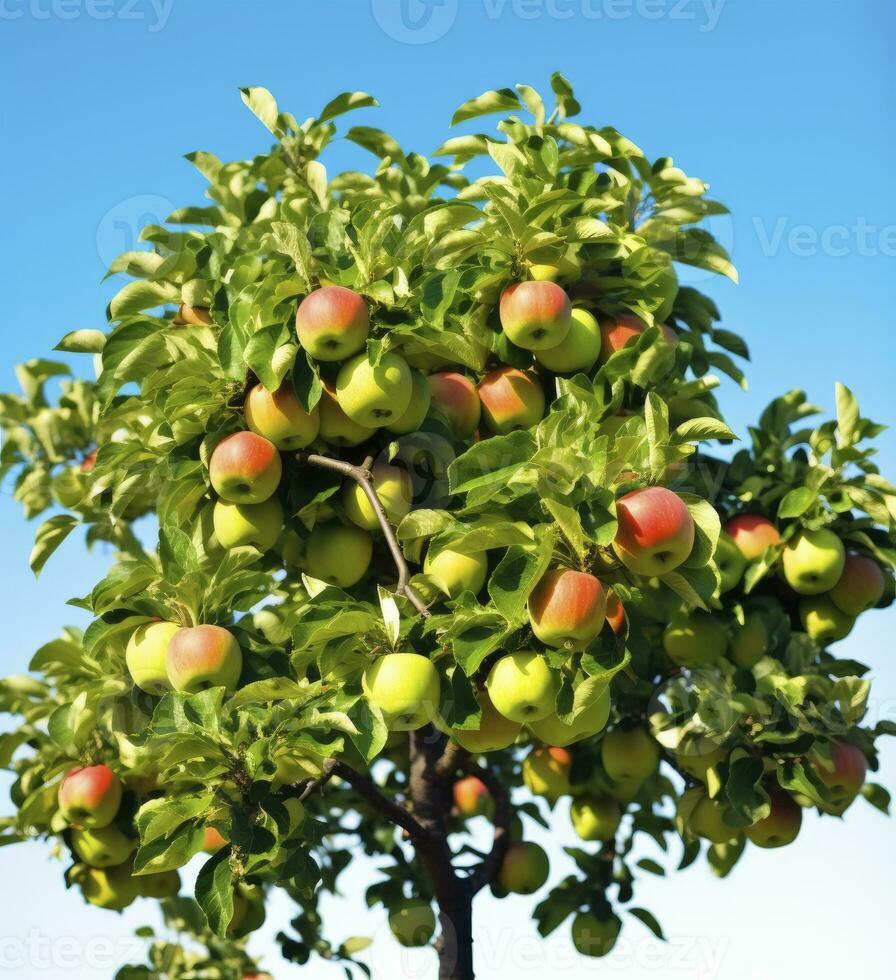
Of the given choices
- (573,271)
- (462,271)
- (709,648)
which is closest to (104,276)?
(462,271)

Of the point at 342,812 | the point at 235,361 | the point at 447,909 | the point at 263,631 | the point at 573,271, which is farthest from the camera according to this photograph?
the point at 342,812

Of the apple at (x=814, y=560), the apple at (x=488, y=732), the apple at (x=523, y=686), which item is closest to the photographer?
the apple at (x=523, y=686)

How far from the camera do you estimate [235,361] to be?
3.95m

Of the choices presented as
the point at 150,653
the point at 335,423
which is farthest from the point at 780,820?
the point at 150,653

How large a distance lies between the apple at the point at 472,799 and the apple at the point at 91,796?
2407 millimetres

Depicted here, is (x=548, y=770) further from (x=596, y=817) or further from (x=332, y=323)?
(x=332, y=323)

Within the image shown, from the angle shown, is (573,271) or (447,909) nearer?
(573,271)

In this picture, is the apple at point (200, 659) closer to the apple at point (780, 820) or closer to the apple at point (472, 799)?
the apple at point (780, 820)

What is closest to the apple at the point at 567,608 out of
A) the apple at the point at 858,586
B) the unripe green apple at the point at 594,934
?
the apple at the point at 858,586

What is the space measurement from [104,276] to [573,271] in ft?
5.72

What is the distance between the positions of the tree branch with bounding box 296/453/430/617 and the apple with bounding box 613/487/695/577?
619 millimetres

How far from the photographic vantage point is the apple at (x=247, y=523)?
4039mm

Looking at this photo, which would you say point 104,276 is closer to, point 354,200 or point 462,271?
point 354,200

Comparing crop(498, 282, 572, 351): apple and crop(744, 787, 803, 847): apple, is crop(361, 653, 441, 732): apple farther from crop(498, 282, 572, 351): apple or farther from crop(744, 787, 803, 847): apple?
crop(744, 787, 803, 847): apple
